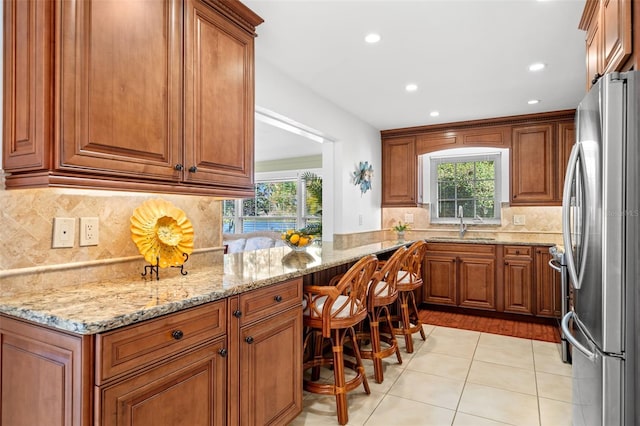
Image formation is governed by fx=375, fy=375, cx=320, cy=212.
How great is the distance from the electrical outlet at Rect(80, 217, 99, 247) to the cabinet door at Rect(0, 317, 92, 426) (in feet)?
1.41

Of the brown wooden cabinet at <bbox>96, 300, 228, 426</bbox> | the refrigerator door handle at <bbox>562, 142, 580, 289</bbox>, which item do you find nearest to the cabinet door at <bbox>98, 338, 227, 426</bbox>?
the brown wooden cabinet at <bbox>96, 300, 228, 426</bbox>

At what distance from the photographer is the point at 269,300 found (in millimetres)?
1845

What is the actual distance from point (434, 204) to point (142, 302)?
14.9 feet

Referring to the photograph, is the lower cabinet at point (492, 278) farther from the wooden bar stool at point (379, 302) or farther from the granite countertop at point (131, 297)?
the granite countertop at point (131, 297)

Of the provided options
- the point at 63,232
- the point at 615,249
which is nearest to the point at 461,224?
the point at 615,249

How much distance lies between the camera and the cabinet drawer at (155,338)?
43.9 inches

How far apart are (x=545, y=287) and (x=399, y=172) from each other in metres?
2.21

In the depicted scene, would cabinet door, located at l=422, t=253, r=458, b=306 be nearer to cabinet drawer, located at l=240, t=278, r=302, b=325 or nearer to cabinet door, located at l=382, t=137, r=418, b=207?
cabinet door, located at l=382, t=137, r=418, b=207

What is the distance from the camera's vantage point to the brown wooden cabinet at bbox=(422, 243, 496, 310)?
4418mm

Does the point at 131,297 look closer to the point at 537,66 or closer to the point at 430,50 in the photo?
the point at 430,50

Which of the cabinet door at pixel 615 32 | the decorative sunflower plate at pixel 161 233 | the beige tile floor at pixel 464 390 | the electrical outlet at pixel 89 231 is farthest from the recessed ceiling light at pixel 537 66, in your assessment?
the electrical outlet at pixel 89 231

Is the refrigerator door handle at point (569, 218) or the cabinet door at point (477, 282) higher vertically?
the refrigerator door handle at point (569, 218)

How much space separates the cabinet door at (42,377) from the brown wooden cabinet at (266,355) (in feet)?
1.96

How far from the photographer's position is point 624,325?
134cm
